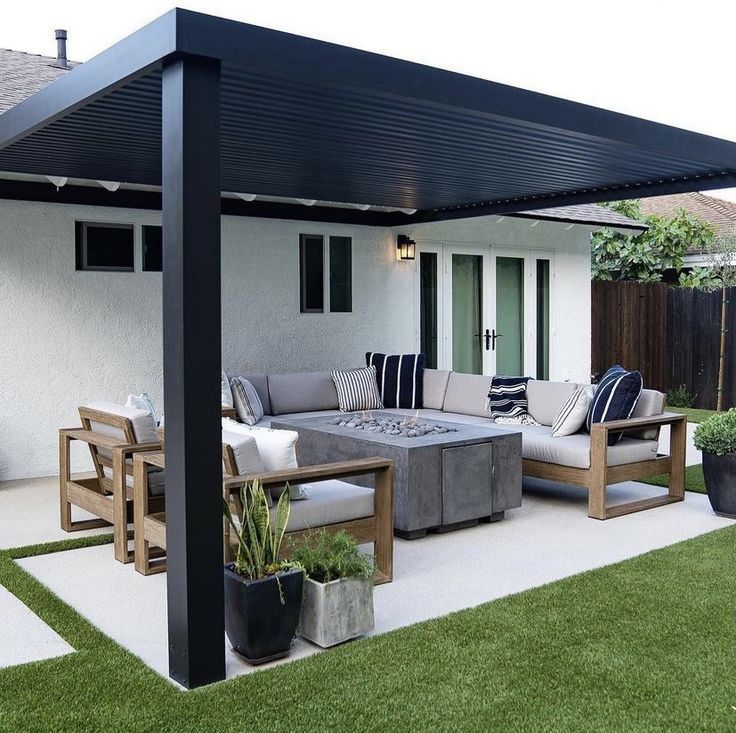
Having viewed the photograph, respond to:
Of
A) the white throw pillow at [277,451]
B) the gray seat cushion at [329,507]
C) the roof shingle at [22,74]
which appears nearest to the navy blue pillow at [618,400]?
the gray seat cushion at [329,507]

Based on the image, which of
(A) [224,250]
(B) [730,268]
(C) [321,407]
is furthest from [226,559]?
(B) [730,268]

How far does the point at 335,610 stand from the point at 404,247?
7024 mm

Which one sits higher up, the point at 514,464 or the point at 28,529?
the point at 514,464

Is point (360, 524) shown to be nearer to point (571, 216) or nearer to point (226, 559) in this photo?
point (226, 559)

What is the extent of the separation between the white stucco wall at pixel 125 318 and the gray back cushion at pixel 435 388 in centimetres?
129

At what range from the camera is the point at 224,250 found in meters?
9.16

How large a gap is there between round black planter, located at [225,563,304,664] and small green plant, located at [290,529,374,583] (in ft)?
0.47

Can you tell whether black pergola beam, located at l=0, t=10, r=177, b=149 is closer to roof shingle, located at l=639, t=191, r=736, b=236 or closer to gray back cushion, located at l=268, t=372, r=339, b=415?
gray back cushion, located at l=268, t=372, r=339, b=415

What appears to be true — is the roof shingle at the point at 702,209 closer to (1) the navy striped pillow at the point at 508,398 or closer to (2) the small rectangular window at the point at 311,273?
(2) the small rectangular window at the point at 311,273

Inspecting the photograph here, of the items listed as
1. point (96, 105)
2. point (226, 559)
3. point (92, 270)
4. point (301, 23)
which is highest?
point (301, 23)

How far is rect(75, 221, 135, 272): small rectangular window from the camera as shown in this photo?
27.2 ft

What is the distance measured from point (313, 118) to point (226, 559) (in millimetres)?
2639

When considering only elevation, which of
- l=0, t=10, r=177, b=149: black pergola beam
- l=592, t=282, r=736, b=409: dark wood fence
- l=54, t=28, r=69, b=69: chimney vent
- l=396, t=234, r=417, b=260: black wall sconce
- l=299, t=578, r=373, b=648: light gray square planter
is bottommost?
l=299, t=578, r=373, b=648: light gray square planter

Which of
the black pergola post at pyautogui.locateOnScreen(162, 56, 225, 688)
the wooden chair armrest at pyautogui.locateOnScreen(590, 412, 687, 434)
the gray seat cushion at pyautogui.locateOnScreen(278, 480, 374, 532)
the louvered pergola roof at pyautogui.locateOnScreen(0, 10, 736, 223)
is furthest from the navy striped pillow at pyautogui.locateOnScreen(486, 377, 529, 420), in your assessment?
the black pergola post at pyautogui.locateOnScreen(162, 56, 225, 688)
